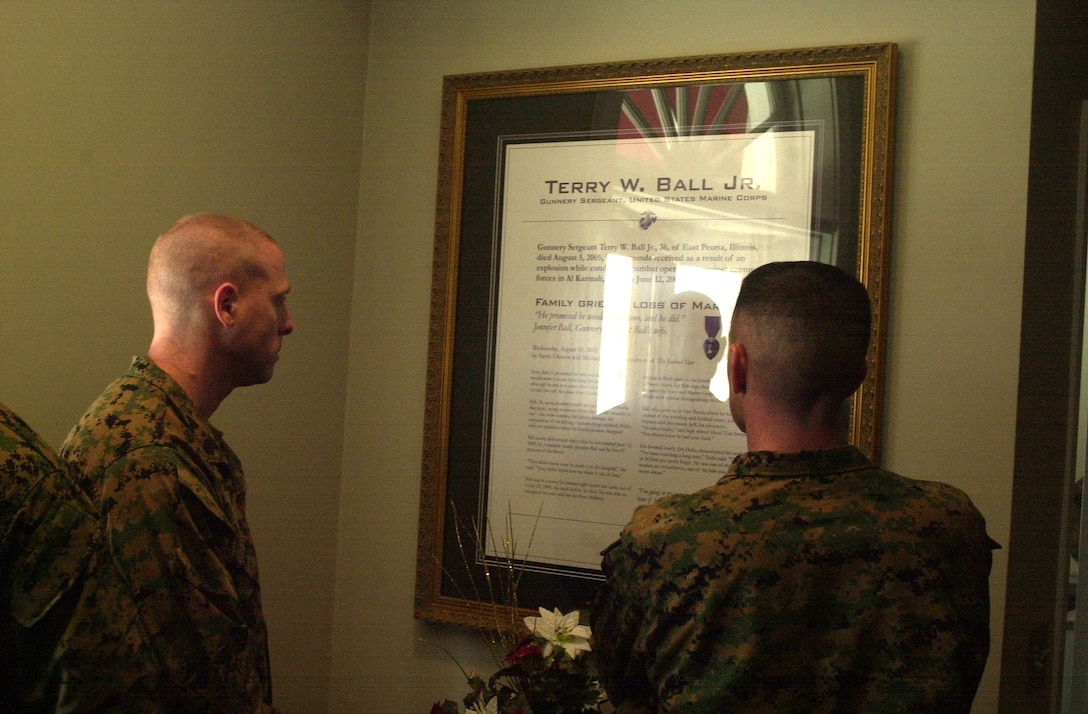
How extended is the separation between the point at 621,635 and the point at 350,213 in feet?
5.20

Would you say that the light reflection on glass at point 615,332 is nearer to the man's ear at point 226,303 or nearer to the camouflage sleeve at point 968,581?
the man's ear at point 226,303

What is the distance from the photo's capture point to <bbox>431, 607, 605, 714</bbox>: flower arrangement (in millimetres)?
1667

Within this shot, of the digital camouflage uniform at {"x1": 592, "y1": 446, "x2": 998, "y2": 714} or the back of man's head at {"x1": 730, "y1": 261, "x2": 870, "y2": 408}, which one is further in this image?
the back of man's head at {"x1": 730, "y1": 261, "x2": 870, "y2": 408}

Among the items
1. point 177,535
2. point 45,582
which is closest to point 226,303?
point 177,535

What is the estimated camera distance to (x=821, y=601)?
43.7 inches

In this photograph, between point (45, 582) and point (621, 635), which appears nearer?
point (45, 582)

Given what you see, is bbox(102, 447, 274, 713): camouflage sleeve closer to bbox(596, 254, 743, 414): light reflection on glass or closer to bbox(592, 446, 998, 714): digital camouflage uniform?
bbox(592, 446, 998, 714): digital camouflage uniform

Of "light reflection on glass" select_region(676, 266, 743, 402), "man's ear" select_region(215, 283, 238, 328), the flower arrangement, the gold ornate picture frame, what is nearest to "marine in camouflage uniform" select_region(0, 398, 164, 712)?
"man's ear" select_region(215, 283, 238, 328)

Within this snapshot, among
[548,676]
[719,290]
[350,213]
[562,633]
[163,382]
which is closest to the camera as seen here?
[163,382]

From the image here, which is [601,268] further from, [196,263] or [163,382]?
[163,382]

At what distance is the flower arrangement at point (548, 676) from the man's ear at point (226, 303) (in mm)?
809

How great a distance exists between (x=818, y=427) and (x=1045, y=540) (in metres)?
0.95

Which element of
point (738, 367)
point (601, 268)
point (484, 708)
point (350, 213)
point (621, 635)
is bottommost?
point (484, 708)

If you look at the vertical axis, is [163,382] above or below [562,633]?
above
